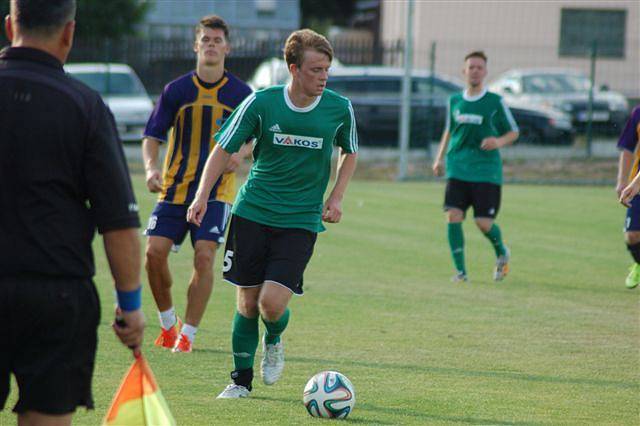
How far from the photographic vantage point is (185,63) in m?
27.9

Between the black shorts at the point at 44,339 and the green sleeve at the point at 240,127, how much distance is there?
265cm

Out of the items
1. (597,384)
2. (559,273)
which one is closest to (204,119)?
(597,384)

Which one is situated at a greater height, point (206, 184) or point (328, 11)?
point (328, 11)

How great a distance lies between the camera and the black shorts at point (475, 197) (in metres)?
11.1

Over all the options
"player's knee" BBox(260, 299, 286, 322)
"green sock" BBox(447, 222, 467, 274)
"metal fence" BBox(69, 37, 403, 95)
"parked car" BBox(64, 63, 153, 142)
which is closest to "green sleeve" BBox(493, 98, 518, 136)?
"green sock" BBox(447, 222, 467, 274)

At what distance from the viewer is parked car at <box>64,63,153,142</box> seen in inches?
924

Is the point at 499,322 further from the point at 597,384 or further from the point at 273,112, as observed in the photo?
the point at 273,112

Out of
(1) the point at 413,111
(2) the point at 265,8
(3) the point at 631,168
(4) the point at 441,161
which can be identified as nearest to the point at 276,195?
(3) the point at 631,168

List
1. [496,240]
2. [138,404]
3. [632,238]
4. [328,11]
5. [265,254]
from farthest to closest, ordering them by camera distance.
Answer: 1. [328,11]
2. [496,240]
3. [632,238]
4. [265,254]
5. [138,404]

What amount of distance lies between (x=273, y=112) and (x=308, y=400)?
1.64 m

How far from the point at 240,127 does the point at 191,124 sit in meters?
1.59

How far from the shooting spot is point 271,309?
20.1 feet

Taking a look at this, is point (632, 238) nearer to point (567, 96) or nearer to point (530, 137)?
point (530, 137)

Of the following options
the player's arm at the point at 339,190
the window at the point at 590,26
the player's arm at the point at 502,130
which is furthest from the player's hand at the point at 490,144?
the window at the point at 590,26
